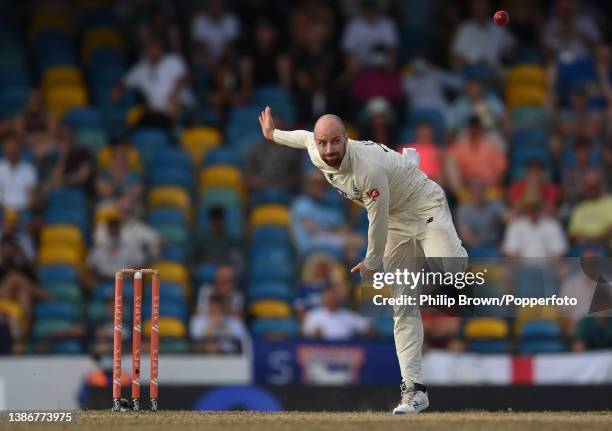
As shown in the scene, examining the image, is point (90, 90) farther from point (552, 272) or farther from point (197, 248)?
point (552, 272)

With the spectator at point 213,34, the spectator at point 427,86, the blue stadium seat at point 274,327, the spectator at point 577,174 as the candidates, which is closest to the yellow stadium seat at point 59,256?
the blue stadium seat at point 274,327

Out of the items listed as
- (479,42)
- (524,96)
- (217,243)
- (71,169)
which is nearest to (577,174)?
(524,96)

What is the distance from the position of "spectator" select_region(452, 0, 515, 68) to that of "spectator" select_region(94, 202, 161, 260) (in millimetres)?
4792

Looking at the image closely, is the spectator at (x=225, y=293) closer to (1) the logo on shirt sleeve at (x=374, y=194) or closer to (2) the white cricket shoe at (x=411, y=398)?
(2) the white cricket shoe at (x=411, y=398)

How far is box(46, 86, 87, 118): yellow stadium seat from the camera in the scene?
60.0 ft

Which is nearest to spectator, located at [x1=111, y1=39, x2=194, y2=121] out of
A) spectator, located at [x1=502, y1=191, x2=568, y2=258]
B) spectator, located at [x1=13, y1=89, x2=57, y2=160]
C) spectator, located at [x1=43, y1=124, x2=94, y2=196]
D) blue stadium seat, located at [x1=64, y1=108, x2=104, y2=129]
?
blue stadium seat, located at [x1=64, y1=108, x2=104, y2=129]

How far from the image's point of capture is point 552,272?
578 inches

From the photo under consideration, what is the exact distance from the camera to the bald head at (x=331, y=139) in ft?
34.5

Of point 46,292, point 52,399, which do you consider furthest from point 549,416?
point 46,292

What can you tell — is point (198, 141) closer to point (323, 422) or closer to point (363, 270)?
point (363, 270)

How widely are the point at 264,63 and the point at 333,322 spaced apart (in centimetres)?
418

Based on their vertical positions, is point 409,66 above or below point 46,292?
above

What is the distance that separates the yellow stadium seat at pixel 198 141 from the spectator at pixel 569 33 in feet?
14.5

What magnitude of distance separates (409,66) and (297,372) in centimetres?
551
